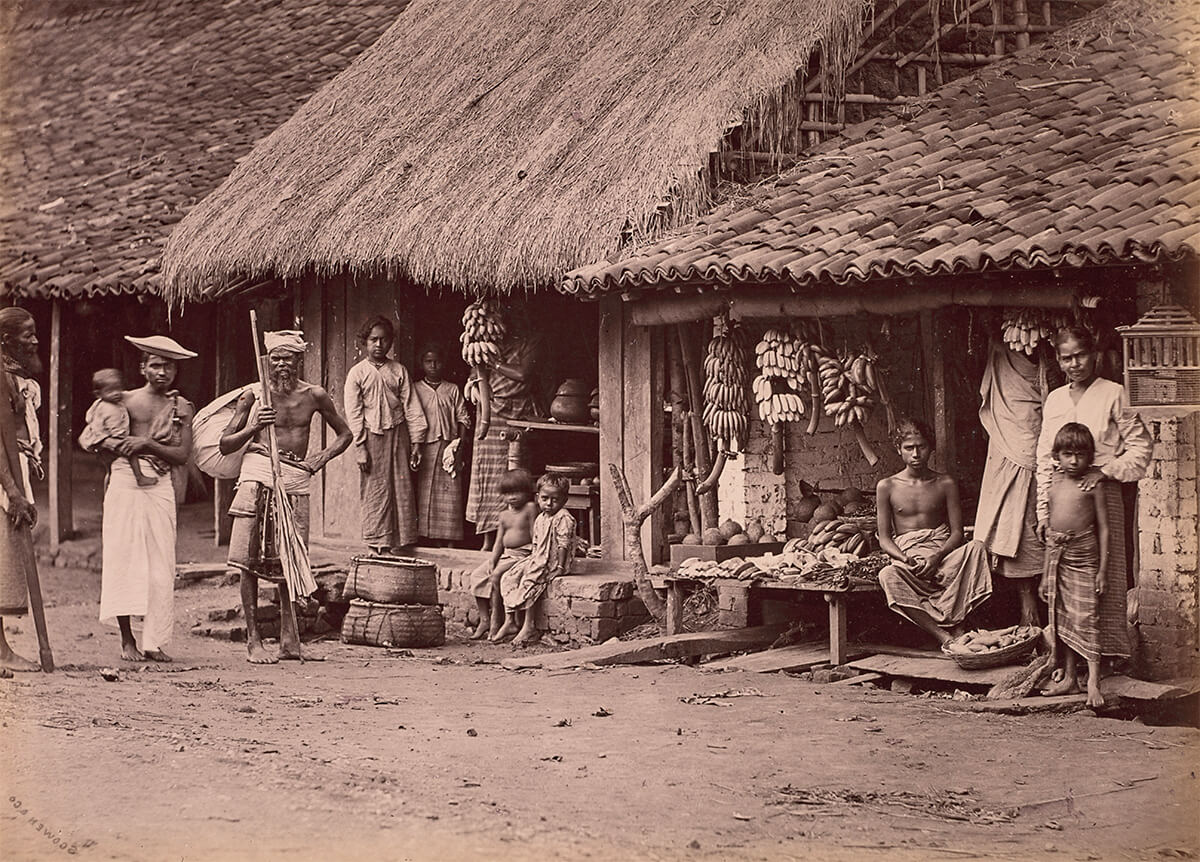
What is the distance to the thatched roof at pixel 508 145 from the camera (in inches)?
429

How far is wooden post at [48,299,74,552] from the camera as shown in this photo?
591 inches

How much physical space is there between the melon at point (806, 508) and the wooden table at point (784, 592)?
61 centimetres

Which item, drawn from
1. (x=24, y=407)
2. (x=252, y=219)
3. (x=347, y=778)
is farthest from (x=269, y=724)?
(x=252, y=219)

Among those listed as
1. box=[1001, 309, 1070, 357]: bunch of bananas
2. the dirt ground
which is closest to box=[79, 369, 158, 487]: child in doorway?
the dirt ground

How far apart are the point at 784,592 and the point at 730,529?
0.62 metres

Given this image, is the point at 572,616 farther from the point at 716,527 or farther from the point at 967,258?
the point at 967,258

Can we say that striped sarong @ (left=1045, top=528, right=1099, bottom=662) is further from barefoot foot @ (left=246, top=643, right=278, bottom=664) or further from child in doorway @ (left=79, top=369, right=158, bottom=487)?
child in doorway @ (left=79, top=369, right=158, bottom=487)

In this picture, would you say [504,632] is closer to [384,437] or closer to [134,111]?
[384,437]

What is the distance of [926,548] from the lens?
9641 mm

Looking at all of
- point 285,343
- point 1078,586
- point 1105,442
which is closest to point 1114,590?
point 1078,586

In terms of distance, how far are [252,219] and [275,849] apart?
786 centimetres

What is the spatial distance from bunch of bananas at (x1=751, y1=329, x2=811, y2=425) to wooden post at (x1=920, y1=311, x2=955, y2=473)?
2.48ft

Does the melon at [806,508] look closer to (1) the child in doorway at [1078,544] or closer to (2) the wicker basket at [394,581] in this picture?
(2) the wicker basket at [394,581]

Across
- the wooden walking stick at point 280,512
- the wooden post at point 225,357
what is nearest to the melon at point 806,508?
the wooden walking stick at point 280,512
